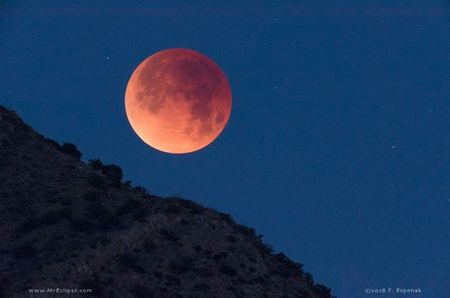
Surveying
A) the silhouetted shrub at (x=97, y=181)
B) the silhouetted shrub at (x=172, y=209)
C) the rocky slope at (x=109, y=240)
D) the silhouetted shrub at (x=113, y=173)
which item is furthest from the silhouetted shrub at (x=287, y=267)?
the silhouetted shrub at (x=97, y=181)

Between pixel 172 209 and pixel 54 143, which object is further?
pixel 54 143

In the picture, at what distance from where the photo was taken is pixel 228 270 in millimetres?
60625

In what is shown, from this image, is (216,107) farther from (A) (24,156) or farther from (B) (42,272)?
(A) (24,156)

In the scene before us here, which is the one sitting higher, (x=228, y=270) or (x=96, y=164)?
(x=96, y=164)

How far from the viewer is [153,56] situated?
54.8 metres

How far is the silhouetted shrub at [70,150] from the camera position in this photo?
7945 cm

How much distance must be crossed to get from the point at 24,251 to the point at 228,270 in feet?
53.8

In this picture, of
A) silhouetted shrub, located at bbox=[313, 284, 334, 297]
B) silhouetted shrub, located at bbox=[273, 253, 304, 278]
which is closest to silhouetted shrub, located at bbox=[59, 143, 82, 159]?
silhouetted shrub, located at bbox=[273, 253, 304, 278]

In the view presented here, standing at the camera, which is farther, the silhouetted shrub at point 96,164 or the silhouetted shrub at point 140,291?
the silhouetted shrub at point 96,164

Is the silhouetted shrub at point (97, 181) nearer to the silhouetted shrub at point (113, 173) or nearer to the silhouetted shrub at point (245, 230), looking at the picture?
the silhouetted shrub at point (113, 173)

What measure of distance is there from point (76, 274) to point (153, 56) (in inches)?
636

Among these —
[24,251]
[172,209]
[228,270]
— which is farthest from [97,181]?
[24,251]

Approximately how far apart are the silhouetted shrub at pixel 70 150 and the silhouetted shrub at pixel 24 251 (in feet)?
87.8

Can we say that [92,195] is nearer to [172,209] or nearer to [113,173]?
[172,209]
